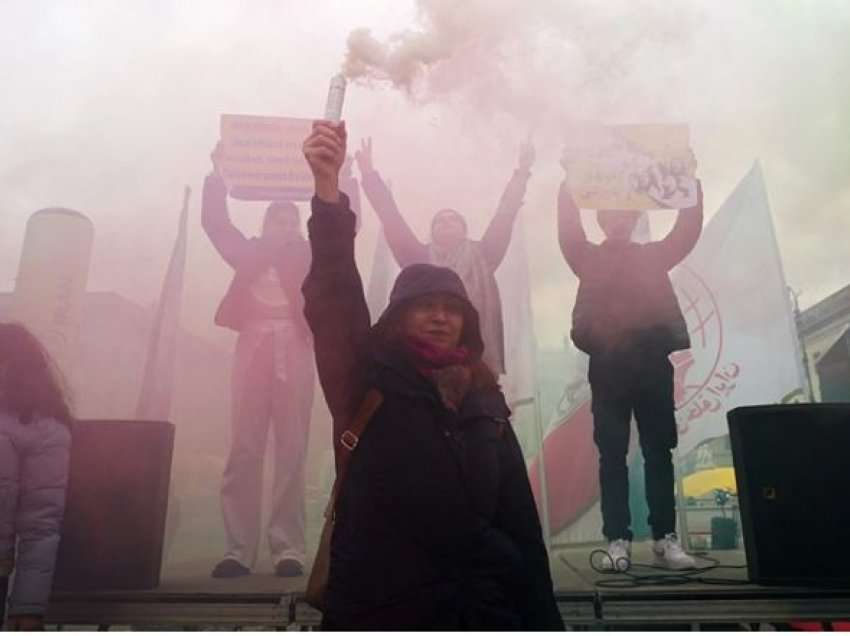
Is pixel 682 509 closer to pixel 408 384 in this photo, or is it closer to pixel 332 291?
pixel 408 384

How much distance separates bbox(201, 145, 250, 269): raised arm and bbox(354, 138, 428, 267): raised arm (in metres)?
0.63

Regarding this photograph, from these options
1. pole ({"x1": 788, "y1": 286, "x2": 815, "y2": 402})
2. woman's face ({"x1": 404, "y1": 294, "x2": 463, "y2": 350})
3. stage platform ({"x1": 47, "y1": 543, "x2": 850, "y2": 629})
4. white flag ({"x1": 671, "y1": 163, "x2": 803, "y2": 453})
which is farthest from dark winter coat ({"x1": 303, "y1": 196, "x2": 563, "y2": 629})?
pole ({"x1": 788, "y1": 286, "x2": 815, "y2": 402})

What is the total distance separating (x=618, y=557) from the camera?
2.80 m

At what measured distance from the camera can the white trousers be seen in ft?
9.80

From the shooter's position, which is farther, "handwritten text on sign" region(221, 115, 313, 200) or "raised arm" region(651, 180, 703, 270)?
"handwritten text on sign" region(221, 115, 313, 200)

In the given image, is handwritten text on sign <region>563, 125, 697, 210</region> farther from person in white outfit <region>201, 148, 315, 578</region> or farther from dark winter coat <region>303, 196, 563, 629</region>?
dark winter coat <region>303, 196, 563, 629</region>

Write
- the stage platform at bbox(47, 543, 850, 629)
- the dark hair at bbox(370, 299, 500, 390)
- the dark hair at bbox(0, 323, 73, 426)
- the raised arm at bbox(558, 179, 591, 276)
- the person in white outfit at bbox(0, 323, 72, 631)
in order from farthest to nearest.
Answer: the raised arm at bbox(558, 179, 591, 276), the dark hair at bbox(0, 323, 73, 426), the person in white outfit at bbox(0, 323, 72, 631), the stage platform at bbox(47, 543, 850, 629), the dark hair at bbox(370, 299, 500, 390)

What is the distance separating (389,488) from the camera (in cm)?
175

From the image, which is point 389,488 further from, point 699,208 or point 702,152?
point 702,152

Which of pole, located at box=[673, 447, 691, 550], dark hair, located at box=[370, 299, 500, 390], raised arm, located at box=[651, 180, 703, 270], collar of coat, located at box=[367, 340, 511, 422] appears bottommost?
pole, located at box=[673, 447, 691, 550]

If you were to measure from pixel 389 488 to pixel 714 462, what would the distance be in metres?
2.17

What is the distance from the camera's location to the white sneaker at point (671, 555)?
279cm

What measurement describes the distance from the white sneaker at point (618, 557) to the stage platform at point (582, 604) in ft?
0.25

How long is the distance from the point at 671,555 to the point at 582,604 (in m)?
0.60
